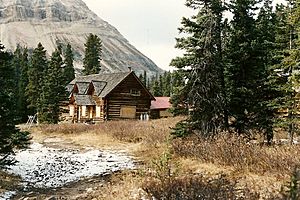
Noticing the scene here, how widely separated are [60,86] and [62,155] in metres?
29.0

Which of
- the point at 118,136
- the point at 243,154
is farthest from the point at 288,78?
the point at 118,136

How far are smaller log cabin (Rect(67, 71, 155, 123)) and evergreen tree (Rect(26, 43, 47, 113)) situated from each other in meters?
9.54

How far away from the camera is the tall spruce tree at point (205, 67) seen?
1712 centimetres

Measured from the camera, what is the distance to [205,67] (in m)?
17.1

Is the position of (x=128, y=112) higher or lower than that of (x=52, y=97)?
lower

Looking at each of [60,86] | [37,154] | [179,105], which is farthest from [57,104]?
[179,105]

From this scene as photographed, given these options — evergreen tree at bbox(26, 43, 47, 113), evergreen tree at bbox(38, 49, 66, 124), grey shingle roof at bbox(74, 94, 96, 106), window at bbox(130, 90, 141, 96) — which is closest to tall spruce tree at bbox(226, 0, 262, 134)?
window at bbox(130, 90, 141, 96)

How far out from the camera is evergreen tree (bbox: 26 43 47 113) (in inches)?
2183

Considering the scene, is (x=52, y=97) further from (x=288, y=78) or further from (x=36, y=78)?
(x=288, y=78)

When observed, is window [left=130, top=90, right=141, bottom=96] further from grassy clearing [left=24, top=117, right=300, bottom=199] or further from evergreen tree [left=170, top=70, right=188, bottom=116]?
evergreen tree [left=170, top=70, right=188, bottom=116]

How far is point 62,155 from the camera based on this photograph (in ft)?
68.6

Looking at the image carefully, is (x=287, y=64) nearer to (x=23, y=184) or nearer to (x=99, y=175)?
(x=99, y=175)

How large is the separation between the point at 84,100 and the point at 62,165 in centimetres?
3007

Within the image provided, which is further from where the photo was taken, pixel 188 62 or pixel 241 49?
pixel 241 49
